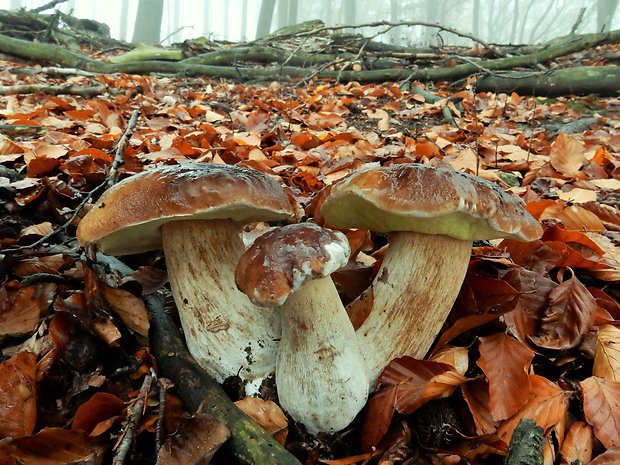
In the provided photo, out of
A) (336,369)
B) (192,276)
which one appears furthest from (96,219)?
(336,369)

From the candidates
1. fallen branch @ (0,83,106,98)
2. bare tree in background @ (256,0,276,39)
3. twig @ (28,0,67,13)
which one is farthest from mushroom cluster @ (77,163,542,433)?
bare tree in background @ (256,0,276,39)

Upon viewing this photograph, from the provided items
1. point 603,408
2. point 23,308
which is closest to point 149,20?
point 23,308

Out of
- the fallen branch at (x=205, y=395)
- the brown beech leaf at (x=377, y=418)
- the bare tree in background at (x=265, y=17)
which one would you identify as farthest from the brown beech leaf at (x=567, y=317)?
the bare tree in background at (x=265, y=17)

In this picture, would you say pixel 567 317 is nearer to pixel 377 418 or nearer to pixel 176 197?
pixel 377 418

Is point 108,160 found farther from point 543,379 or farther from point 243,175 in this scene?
point 543,379

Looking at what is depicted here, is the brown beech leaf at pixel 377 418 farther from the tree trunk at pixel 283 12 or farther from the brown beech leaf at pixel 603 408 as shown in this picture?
the tree trunk at pixel 283 12

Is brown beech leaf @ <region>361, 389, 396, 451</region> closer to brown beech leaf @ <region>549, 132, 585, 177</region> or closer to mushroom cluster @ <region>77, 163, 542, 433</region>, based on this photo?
mushroom cluster @ <region>77, 163, 542, 433</region>
